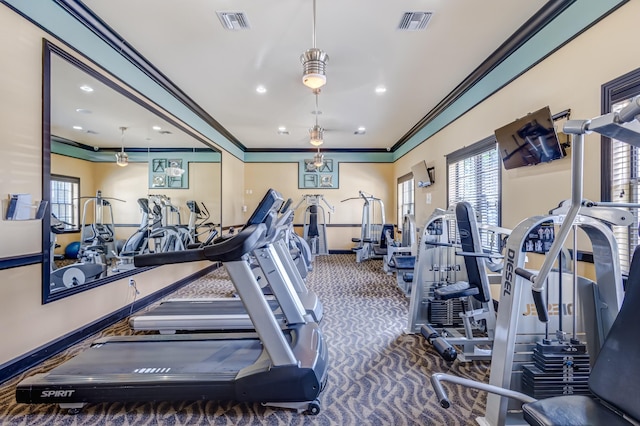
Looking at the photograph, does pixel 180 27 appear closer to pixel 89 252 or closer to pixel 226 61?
pixel 226 61

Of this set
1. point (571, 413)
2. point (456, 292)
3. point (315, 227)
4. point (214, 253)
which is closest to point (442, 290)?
point (456, 292)

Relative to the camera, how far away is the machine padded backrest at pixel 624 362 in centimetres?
118

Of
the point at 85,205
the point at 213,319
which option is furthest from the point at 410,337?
the point at 85,205

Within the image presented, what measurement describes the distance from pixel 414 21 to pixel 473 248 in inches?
79.3

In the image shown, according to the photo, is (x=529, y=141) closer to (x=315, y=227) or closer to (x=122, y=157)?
(x=122, y=157)

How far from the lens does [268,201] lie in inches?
77.3

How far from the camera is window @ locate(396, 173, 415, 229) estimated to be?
24.3 feet

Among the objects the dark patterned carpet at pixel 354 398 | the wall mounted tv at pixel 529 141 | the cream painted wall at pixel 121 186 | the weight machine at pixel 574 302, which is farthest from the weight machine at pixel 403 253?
the cream painted wall at pixel 121 186

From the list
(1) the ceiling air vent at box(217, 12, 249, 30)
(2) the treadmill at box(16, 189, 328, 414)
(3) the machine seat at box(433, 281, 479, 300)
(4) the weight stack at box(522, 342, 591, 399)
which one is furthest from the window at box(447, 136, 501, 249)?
(1) the ceiling air vent at box(217, 12, 249, 30)

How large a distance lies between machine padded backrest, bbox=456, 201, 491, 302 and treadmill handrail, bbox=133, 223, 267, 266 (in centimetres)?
165

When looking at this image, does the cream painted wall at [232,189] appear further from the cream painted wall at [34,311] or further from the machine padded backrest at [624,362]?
the machine padded backrest at [624,362]

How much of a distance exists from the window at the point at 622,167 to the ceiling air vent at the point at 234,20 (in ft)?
9.17

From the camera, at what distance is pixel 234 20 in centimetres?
289

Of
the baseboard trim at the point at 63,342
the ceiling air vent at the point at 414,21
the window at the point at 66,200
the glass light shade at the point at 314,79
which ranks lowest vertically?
the baseboard trim at the point at 63,342
